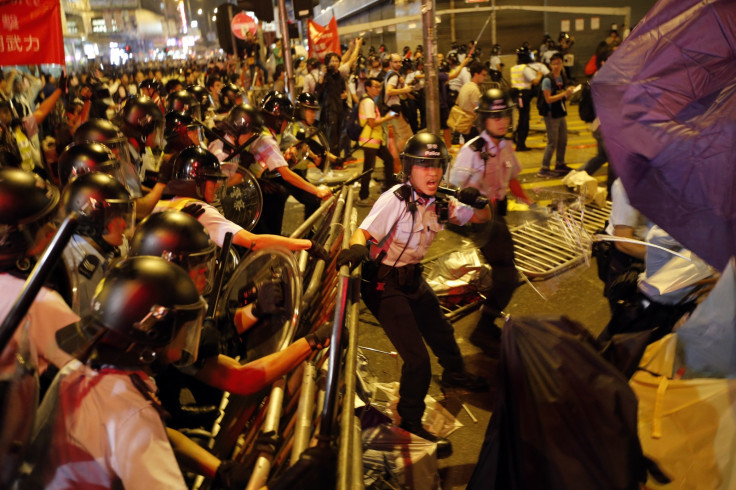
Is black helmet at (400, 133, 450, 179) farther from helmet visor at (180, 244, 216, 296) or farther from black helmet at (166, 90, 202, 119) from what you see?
black helmet at (166, 90, 202, 119)

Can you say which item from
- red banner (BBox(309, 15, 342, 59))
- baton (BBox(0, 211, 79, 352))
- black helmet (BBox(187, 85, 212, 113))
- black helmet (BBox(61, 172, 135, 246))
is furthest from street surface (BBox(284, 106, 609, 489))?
red banner (BBox(309, 15, 342, 59))

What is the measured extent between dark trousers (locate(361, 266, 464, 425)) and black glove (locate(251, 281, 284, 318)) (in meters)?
0.72

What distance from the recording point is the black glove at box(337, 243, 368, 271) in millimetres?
3464

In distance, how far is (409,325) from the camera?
388cm

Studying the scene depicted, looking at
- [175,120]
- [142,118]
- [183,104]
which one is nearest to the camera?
[142,118]

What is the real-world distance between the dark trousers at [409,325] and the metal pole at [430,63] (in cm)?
431

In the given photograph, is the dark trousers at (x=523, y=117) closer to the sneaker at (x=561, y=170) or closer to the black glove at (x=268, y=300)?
the sneaker at (x=561, y=170)

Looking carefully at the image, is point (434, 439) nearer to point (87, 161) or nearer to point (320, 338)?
point (320, 338)

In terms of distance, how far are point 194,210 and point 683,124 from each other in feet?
9.44

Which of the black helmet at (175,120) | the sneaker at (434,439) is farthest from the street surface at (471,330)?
the black helmet at (175,120)

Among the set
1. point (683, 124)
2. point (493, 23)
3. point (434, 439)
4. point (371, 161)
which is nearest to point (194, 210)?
point (434, 439)

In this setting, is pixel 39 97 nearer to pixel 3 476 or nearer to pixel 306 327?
pixel 306 327

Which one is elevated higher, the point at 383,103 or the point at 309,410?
the point at 383,103

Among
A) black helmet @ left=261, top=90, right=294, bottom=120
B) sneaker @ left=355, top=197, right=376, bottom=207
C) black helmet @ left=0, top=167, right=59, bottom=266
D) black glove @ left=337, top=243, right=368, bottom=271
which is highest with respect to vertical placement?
black helmet @ left=261, top=90, right=294, bottom=120
